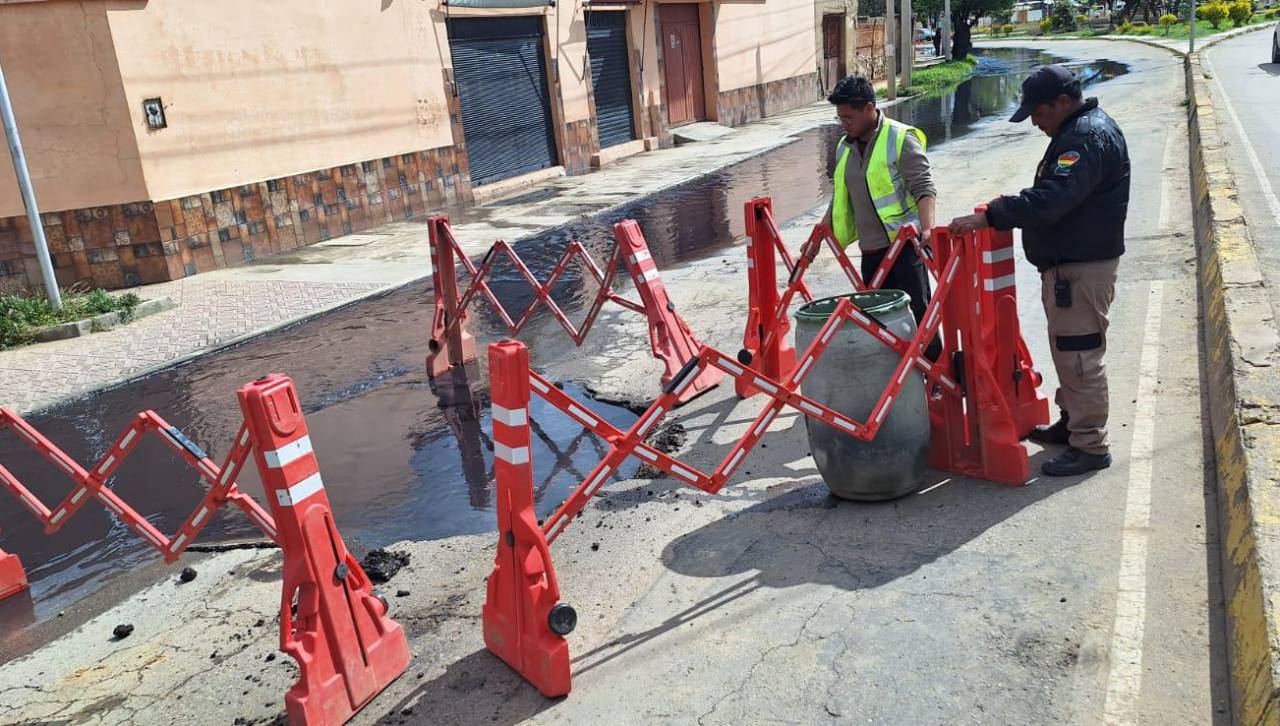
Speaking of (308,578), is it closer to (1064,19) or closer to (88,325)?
(88,325)

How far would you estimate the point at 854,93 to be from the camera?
537cm

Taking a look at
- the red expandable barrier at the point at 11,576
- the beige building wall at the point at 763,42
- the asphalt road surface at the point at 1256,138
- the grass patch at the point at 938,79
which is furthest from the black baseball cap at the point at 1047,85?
the grass patch at the point at 938,79

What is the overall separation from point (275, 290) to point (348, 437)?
5.67 m

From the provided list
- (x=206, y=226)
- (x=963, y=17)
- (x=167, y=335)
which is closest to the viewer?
(x=167, y=335)

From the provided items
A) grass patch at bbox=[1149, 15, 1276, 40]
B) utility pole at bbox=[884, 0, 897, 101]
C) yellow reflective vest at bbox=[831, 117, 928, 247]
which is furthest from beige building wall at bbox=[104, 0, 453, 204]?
grass patch at bbox=[1149, 15, 1276, 40]

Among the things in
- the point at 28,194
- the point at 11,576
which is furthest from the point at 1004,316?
the point at 28,194

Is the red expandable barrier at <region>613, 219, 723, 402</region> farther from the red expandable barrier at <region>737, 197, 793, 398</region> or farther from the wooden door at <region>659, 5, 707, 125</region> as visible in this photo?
the wooden door at <region>659, 5, 707, 125</region>

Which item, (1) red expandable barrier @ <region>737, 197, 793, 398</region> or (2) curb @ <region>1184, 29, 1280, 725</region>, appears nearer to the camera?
(2) curb @ <region>1184, 29, 1280, 725</region>

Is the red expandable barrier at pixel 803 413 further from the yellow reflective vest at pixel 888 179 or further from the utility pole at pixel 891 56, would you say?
the utility pole at pixel 891 56

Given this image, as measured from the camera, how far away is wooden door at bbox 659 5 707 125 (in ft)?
87.0

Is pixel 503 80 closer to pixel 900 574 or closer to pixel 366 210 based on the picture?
pixel 366 210

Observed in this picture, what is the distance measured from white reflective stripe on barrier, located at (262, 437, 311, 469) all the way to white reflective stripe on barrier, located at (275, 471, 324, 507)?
0.09 metres

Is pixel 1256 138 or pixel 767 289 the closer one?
pixel 767 289

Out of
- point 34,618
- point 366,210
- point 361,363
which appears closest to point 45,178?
point 366,210
